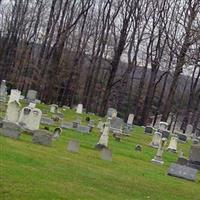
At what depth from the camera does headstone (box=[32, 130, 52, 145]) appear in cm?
1559

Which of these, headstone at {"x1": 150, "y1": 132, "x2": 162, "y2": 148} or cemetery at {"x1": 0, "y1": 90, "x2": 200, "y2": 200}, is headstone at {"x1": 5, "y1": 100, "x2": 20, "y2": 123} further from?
headstone at {"x1": 150, "y1": 132, "x2": 162, "y2": 148}

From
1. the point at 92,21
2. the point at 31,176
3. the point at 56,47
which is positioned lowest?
the point at 31,176

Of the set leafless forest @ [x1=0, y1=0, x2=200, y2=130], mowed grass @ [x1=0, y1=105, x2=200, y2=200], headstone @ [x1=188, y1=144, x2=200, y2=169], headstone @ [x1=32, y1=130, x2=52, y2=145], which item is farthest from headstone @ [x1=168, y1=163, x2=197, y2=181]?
leafless forest @ [x1=0, y1=0, x2=200, y2=130]

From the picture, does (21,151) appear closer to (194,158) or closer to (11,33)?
(194,158)

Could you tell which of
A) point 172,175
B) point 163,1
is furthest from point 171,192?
point 163,1

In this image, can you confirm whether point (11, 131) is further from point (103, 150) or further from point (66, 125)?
point (66, 125)

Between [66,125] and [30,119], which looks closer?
[30,119]

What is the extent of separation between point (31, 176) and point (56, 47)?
31517 millimetres

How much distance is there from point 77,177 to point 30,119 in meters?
7.85

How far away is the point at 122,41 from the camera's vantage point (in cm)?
4134

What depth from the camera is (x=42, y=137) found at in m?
15.6

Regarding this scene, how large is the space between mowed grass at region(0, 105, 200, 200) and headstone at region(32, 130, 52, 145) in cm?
21

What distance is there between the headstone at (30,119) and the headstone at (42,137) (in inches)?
109

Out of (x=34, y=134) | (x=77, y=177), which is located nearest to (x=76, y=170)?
(x=77, y=177)
